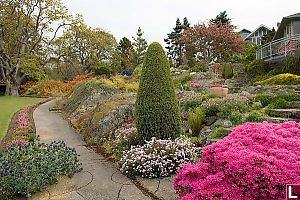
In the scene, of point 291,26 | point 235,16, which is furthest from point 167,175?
point 235,16

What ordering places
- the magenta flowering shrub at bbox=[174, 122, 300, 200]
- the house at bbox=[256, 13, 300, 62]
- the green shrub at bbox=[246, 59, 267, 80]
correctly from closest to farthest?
the magenta flowering shrub at bbox=[174, 122, 300, 200] → the house at bbox=[256, 13, 300, 62] → the green shrub at bbox=[246, 59, 267, 80]

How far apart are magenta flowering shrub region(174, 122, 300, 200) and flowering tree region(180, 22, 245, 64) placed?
17983 millimetres

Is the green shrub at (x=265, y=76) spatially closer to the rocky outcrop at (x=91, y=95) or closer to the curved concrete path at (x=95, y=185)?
the rocky outcrop at (x=91, y=95)

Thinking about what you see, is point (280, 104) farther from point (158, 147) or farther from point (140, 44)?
point (140, 44)

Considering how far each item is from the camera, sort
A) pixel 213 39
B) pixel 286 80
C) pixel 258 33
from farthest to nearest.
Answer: pixel 258 33 < pixel 213 39 < pixel 286 80

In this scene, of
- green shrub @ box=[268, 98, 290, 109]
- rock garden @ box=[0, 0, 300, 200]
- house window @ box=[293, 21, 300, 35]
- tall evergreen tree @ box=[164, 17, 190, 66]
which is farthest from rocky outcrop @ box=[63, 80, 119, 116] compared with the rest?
tall evergreen tree @ box=[164, 17, 190, 66]

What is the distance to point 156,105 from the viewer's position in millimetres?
3973

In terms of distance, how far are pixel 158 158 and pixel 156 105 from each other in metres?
1.02

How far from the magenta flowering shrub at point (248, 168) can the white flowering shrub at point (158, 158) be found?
1.06m

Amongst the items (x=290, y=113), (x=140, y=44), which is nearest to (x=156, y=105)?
(x=290, y=113)

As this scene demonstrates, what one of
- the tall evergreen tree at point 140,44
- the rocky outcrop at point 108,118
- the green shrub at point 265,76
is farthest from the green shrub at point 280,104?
A: the tall evergreen tree at point 140,44

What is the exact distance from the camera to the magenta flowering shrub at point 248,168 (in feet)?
5.74

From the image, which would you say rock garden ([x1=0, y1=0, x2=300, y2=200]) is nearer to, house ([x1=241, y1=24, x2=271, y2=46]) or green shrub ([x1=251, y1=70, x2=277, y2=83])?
green shrub ([x1=251, y1=70, x2=277, y2=83])

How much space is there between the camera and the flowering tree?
18.9m
